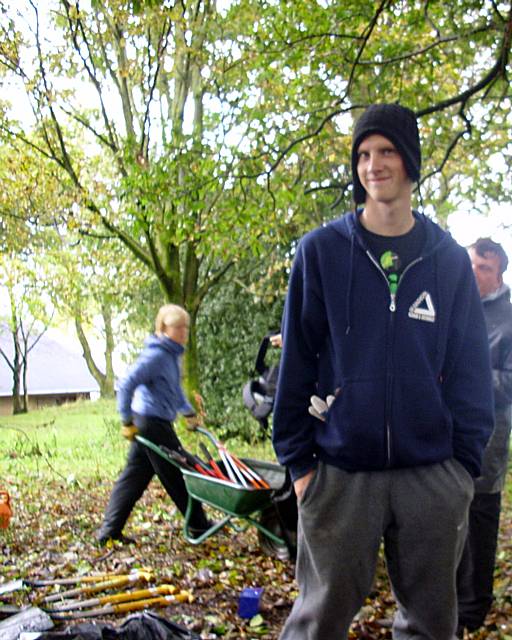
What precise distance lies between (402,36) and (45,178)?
5.55 m

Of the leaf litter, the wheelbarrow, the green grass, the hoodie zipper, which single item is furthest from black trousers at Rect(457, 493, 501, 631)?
the green grass

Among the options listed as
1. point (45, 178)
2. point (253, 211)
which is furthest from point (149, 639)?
point (45, 178)

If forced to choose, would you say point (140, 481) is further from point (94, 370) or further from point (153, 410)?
point (94, 370)

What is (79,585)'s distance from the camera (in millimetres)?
4219

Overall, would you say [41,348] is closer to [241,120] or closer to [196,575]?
[241,120]

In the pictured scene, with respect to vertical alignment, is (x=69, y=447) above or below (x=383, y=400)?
below

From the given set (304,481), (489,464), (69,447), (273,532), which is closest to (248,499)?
(273,532)

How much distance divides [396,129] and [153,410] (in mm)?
3486

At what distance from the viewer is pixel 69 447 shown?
10.4 metres

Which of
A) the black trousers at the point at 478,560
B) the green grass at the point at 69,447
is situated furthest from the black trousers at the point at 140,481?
the green grass at the point at 69,447

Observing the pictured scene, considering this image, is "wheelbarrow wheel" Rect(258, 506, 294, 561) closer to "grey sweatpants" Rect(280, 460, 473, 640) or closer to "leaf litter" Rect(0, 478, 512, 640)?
"leaf litter" Rect(0, 478, 512, 640)

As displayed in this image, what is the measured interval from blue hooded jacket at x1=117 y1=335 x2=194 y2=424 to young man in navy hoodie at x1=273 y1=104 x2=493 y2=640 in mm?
3012

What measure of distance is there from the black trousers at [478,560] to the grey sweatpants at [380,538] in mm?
1482

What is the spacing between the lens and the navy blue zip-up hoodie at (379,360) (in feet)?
6.38
